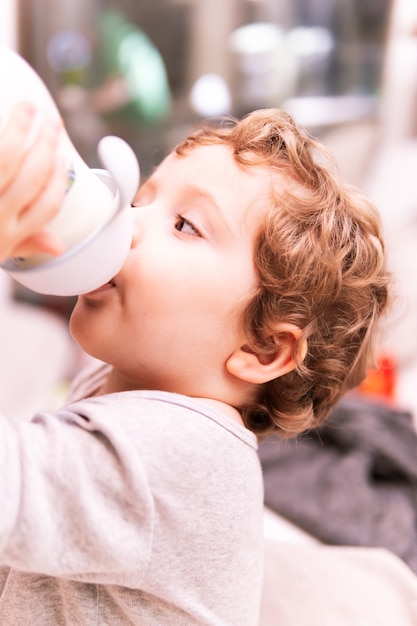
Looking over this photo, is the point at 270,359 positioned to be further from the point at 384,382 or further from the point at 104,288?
the point at 384,382

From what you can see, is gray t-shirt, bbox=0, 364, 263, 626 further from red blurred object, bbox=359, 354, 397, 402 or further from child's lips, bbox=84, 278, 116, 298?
red blurred object, bbox=359, 354, 397, 402

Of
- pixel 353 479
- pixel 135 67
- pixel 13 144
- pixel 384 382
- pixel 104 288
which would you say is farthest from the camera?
pixel 135 67

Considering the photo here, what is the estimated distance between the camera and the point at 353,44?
2576 mm

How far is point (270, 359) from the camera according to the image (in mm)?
818

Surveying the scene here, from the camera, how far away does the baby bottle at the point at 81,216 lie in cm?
57

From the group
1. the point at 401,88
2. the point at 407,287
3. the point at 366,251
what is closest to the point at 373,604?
the point at 366,251

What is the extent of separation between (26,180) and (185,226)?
0.25 m

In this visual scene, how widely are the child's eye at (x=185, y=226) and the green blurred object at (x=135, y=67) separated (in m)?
1.74

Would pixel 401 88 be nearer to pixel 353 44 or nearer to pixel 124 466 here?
pixel 353 44

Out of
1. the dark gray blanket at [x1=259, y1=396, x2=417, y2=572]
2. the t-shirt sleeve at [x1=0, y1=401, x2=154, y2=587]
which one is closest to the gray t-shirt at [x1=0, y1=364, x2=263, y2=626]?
the t-shirt sleeve at [x1=0, y1=401, x2=154, y2=587]

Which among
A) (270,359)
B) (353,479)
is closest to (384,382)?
(353,479)

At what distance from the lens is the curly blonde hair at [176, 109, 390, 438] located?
2.55 feet

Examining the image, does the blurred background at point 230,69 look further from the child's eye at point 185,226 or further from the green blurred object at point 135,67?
the child's eye at point 185,226

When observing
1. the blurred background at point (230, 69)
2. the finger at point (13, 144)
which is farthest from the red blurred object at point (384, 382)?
the finger at point (13, 144)
